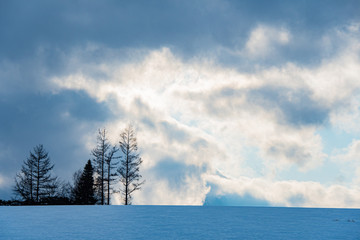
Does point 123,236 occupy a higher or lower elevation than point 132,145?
lower

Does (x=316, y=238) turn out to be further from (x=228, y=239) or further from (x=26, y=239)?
(x=26, y=239)

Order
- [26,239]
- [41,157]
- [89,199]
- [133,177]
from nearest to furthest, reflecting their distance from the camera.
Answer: [26,239] → [133,177] → [41,157] → [89,199]

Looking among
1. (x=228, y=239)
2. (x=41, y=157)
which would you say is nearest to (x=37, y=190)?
(x=41, y=157)

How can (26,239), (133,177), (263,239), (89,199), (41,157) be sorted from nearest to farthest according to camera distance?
(26,239), (263,239), (133,177), (41,157), (89,199)

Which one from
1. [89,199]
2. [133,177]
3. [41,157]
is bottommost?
[89,199]

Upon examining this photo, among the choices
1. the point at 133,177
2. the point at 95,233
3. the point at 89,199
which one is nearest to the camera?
the point at 95,233

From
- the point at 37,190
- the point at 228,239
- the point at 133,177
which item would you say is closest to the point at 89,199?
the point at 37,190

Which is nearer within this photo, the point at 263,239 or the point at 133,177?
the point at 263,239

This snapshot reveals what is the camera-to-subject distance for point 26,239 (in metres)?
11.1

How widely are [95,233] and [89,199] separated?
40.1m

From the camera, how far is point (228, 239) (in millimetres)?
11758

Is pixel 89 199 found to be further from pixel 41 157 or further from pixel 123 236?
pixel 123 236

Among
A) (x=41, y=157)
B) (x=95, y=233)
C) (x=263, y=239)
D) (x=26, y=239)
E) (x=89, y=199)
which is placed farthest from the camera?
(x=89, y=199)

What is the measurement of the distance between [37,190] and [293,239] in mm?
41190
